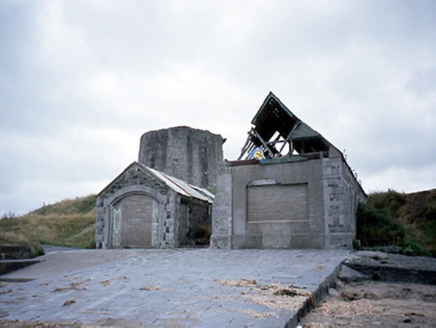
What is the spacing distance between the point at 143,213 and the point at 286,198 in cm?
695

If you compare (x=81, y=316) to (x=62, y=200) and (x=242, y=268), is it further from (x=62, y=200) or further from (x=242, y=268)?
(x=62, y=200)

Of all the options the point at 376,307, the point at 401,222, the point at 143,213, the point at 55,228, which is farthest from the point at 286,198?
the point at 55,228

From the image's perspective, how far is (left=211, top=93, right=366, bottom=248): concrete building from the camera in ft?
43.0

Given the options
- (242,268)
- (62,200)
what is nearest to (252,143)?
(242,268)

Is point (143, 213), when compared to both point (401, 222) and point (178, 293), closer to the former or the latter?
point (178, 293)

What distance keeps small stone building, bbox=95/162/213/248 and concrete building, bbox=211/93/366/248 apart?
9.68 feet

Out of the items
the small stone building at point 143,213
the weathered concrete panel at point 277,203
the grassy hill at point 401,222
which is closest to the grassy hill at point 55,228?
the small stone building at point 143,213

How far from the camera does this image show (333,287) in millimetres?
7238

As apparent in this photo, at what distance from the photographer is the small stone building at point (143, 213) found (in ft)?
55.2

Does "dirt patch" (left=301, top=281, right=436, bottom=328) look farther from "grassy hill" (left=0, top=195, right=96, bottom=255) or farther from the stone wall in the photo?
"grassy hill" (left=0, top=195, right=96, bottom=255)

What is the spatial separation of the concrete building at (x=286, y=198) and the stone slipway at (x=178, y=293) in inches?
130

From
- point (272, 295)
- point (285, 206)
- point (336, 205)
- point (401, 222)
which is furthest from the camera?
point (401, 222)

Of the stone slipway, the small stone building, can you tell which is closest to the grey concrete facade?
the small stone building

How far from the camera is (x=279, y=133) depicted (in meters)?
17.1
